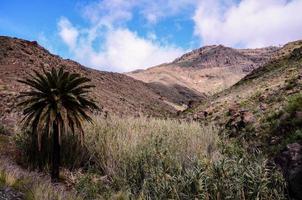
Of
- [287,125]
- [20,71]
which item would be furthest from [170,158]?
[20,71]

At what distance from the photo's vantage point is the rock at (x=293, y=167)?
33.6ft

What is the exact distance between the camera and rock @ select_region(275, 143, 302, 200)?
1024 cm

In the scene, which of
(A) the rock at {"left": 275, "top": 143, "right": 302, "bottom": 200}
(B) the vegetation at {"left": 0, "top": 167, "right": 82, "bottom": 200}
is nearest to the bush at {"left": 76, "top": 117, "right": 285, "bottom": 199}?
(A) the rock at {"left": 275, "top": 143, "right": 302, "bottom": 200}

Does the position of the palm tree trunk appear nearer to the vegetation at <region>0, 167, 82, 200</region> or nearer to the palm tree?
the palm tree

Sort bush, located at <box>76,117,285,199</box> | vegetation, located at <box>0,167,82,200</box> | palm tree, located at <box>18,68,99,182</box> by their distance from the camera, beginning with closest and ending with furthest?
bush, located at <box>76,117,285,199</box>
vegetation, located at <box>0,167,82,200</box>
palm tree, located at <box>18,68,99,182</box>

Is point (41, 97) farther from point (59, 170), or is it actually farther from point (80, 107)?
point (59, 170)

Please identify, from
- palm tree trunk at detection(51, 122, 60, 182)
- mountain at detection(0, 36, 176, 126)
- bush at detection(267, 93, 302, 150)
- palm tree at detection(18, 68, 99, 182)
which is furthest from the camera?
mountain at detection(0, 36, 176, 126)

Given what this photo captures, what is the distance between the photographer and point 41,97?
16.9 m

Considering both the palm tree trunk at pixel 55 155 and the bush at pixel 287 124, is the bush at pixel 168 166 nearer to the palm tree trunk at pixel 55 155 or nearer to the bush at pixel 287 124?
the bush at pixel 287 124

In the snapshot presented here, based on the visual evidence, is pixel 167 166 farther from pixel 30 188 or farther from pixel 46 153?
pixel 46 153

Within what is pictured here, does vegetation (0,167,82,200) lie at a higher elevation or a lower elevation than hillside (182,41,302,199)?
lower


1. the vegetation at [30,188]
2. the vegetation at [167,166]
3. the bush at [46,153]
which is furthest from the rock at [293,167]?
the bush at [46,153]

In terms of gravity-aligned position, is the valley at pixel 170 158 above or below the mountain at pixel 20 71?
below

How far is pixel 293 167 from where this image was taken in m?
10.5
